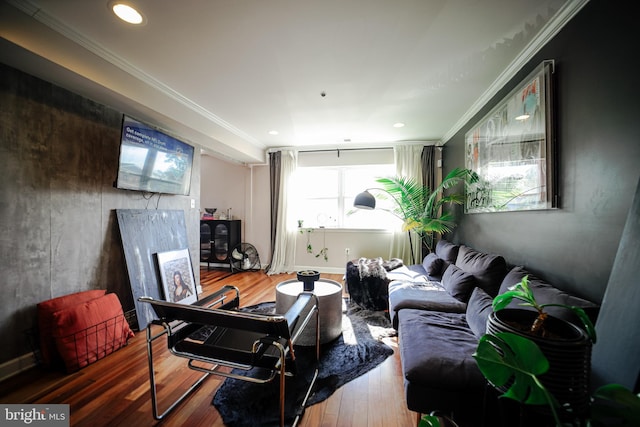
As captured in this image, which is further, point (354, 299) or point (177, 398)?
point (354, 299)

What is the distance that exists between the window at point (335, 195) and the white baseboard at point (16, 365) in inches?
143

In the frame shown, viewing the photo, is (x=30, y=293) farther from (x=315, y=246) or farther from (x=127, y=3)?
(x=315, y=246)

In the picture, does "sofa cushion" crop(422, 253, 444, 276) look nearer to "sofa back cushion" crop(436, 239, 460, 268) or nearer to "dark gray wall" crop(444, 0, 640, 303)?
"sofa back cushion" crop(436, 239, 460, 268)

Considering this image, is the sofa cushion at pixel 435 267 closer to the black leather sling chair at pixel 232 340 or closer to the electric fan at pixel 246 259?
the black leather sling chair at pixel 232 340

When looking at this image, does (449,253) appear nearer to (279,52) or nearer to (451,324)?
(451,324)

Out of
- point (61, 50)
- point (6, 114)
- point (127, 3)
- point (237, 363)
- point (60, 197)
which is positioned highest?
point (127, 3)

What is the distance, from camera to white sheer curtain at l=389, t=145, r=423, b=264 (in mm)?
4379

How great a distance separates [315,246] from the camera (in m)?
4.88

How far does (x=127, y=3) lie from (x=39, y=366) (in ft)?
8.68

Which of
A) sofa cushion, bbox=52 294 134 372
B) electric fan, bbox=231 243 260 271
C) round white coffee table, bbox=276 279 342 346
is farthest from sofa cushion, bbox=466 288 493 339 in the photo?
electric fan, bbox=231 243 260 271

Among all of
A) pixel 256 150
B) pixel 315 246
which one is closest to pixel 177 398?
pixel 315 246

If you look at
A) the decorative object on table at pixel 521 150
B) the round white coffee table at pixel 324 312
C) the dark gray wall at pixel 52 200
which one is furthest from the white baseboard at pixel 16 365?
the decorative object on table at pixel 521 150

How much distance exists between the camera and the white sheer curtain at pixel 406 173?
4.38 meters

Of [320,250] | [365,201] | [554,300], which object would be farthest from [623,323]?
[320,250]
